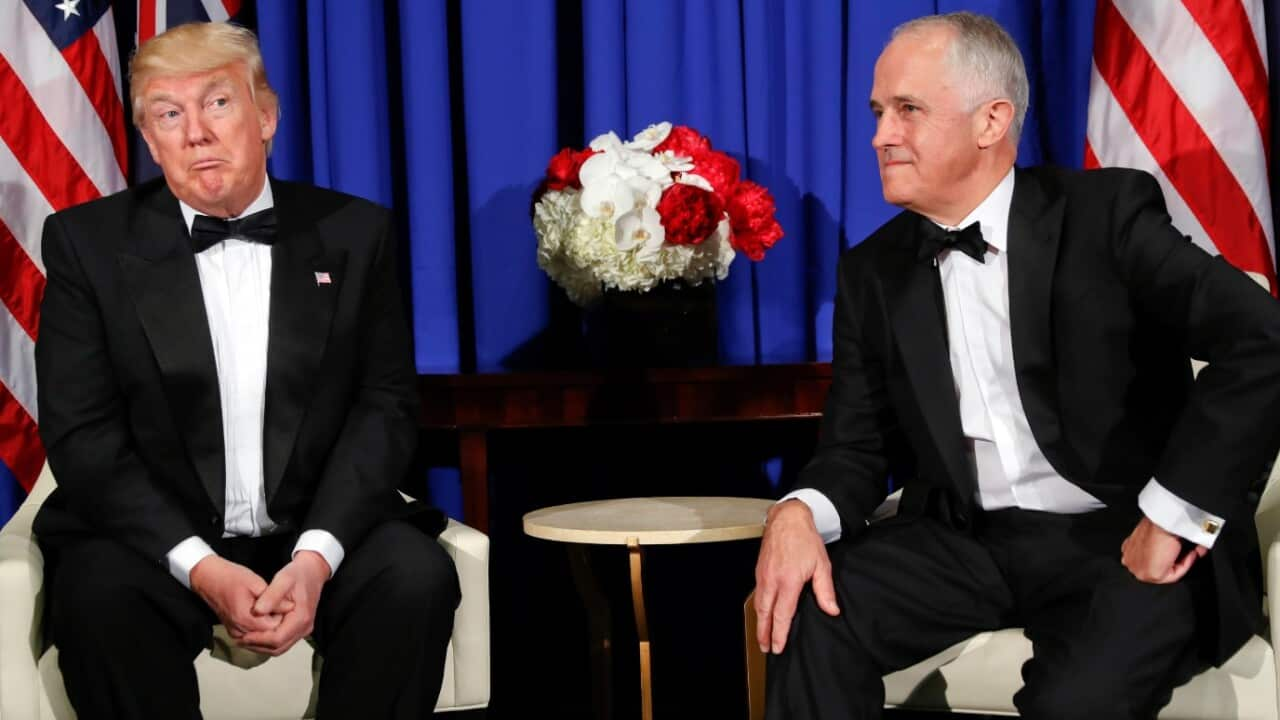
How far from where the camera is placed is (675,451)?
3602 mm

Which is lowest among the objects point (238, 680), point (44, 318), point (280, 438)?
point (238, 680)

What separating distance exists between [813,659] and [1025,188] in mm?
895

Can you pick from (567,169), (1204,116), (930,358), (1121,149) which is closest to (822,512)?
(930,358)

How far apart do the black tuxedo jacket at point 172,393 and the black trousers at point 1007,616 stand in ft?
2.50

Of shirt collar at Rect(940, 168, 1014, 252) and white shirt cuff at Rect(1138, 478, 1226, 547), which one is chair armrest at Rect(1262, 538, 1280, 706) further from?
shirt collar at Rect(940, 168, 1014, 252)

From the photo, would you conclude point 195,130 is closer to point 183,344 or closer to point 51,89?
point 183,344

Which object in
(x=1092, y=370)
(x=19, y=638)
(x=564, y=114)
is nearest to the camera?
(x=19, y=638)

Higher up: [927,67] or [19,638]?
[927,67]

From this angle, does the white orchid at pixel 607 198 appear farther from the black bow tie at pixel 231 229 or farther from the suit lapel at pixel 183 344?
the suit lapel at pixel 183 344

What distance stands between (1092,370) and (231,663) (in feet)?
4.92

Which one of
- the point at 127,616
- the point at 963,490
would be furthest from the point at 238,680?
the point at 963,490

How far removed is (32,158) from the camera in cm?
318

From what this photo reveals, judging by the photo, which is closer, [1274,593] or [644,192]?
[1274,593]

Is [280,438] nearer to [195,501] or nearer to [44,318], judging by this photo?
[195,501]
